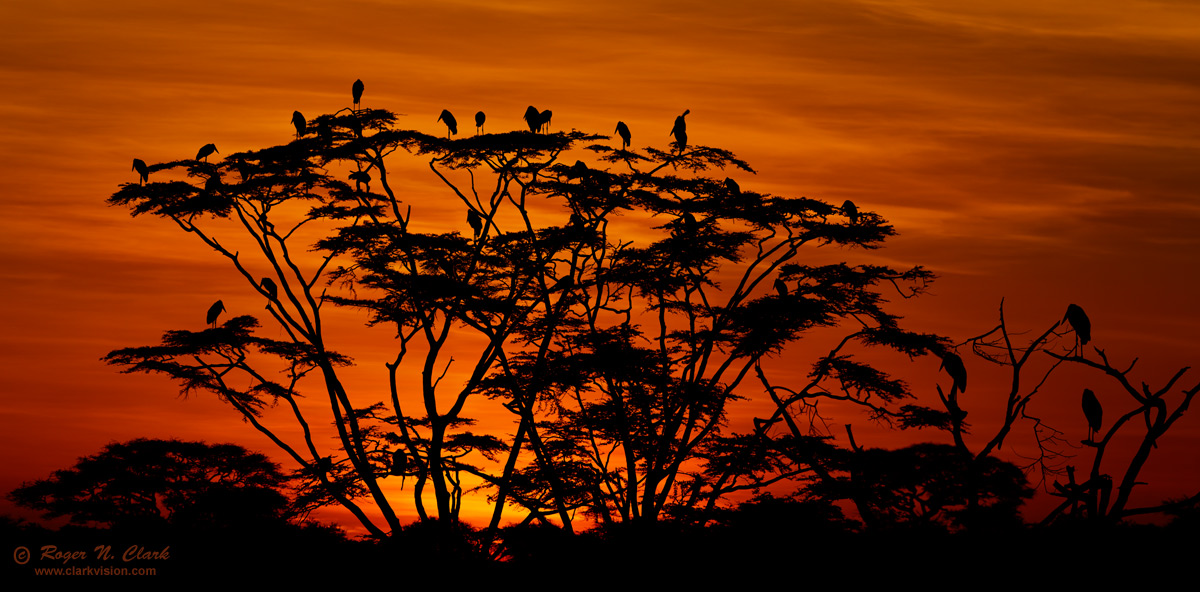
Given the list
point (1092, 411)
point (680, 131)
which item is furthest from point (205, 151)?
point (1092, 411)

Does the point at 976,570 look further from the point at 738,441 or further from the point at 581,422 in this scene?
the point at 581,422

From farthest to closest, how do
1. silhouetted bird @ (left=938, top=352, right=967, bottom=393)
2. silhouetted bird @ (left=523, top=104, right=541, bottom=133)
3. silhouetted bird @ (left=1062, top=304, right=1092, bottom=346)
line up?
silhouetted bird @ (left=523, top=104, right=541, bottom=133) → silhouetted bird @ (left=938, top=352, right=967, bottom=393) → silhouetted bird @ (left=1062, top=304, right=1092, bottom=346)

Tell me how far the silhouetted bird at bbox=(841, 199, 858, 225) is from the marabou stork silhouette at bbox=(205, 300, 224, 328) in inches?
564

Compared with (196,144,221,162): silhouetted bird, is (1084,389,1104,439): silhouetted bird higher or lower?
lower

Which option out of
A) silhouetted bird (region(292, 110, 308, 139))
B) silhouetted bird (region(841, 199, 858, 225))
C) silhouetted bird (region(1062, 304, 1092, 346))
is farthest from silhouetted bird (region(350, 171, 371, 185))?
silhouetted bird (region(1062, 304, 1092, 346))

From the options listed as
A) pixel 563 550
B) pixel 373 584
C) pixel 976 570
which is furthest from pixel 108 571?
pixel 976 570

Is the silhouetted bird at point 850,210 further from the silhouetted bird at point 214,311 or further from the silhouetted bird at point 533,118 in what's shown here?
the silhouetted bird at point 214,311

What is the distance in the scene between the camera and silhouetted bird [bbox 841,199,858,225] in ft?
83.6

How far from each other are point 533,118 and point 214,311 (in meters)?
8.56

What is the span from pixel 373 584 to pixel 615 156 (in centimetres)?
1108

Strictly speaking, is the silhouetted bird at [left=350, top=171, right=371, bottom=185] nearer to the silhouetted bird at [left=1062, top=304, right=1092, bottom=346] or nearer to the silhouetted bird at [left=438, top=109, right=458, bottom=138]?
the silhouetted bird at [left=438, top=109, right=458, bottom=138]

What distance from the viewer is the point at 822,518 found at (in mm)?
21594

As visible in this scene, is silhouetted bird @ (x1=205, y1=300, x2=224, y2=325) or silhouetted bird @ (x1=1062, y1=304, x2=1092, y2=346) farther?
silhouetted bird @ (x1=205, y1=300, x2=224, y2=325)

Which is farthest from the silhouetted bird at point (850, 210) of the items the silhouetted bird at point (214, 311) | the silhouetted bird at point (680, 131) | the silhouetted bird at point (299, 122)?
the silhouetted bird at point (214, 311)
